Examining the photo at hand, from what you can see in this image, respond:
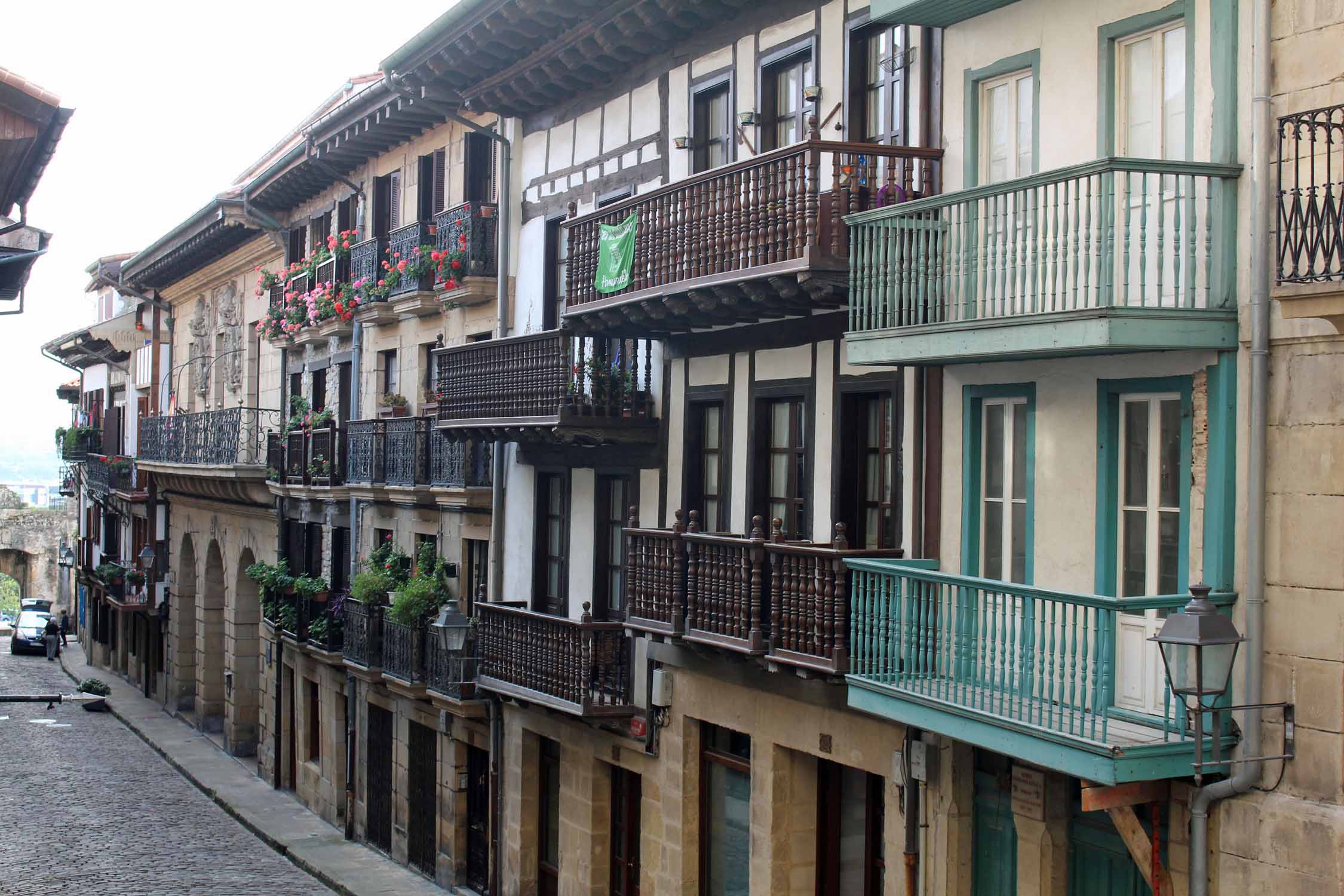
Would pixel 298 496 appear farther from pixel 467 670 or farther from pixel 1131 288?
pixel 1131 288

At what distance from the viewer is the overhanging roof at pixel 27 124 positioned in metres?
11.3

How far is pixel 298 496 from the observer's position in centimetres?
2694

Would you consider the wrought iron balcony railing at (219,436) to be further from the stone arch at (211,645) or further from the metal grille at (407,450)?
the metal grille at (407,450)

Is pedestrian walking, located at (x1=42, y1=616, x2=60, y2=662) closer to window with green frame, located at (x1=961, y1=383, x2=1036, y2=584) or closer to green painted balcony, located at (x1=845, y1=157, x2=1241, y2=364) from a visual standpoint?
window with green frame, located at (x1=961, y1=383, x2=1036, y2=584)

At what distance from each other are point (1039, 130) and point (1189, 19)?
55.4 inches

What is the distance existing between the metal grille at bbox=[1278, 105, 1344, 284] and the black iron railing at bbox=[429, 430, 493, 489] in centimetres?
1260

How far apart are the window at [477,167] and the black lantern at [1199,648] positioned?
1439 centimetres

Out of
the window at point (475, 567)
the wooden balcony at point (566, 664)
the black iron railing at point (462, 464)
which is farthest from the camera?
the window at point (475, 567)

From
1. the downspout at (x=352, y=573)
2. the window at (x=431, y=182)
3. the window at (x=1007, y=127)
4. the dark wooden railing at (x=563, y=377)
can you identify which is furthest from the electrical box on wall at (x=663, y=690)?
the downspout at (x=352, y=573)

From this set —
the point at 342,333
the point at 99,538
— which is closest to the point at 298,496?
the point at 342,333

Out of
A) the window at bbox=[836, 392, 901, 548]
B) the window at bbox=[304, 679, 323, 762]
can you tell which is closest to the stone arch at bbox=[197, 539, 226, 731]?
the window at bbox=[304, 679, 323, 762]

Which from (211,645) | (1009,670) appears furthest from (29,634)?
(1009,670)

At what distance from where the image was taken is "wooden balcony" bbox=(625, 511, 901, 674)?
11797mm

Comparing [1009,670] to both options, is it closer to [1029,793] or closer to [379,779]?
[1029,793]
